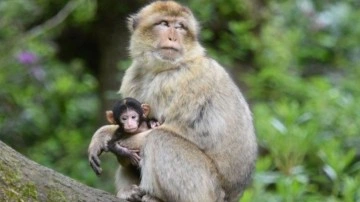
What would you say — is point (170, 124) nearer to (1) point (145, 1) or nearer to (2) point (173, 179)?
(2) point (173, 179)

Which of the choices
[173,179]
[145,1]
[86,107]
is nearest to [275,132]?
[145,1]

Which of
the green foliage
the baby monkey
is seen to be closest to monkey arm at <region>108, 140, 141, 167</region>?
the baby monkey

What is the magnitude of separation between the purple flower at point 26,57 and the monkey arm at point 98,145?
472cm

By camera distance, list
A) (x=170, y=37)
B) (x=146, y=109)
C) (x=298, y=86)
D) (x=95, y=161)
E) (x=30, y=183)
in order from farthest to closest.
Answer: (x=298, y=86) → (x=170, y=37) → (x=146, y=109) → (x=95, y=161) → (x=30, y=183)

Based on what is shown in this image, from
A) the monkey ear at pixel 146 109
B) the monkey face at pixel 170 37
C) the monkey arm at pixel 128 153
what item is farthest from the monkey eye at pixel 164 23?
the monkey arm at pixel 128 153

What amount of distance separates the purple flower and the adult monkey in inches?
172

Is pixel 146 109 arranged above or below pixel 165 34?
below

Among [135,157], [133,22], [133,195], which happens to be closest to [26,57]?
[133,22]

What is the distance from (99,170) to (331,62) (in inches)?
347

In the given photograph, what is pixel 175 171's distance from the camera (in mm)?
5980

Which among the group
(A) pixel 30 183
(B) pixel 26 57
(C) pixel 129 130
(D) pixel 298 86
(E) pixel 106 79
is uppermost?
(A) pixel 30 183

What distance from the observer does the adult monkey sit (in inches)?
236

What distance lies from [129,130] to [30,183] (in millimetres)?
1315

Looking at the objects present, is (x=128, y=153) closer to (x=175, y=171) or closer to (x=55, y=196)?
(x=175, y=171)
